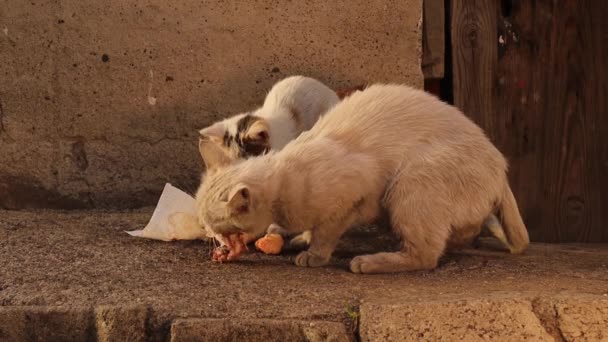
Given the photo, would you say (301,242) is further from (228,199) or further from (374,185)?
(228,199)

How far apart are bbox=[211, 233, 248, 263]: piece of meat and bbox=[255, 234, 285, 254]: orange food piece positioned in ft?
0.83

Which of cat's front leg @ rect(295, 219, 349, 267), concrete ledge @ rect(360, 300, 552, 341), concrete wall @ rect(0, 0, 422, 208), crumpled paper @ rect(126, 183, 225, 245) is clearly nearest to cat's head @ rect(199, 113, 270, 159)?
crumpled paper @ rect(126, 183, 225, 245)

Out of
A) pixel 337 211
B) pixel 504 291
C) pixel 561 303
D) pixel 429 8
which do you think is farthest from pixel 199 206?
pixel 429 8

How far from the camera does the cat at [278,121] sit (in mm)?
4695

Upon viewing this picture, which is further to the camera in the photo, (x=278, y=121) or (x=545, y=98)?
(x=545, y=98)

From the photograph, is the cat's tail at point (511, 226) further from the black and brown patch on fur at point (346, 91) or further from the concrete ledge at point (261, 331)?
the concrete ledge at point (261, 331)

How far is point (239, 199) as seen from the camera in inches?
150

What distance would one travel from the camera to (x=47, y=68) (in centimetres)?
529

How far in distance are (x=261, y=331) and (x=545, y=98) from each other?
352cm

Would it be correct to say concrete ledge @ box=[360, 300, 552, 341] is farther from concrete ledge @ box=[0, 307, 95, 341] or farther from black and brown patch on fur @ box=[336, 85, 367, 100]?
black and brown patch on fur @ box=[336, 85, 367, 100]

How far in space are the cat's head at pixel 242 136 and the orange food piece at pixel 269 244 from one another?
0.49 meters

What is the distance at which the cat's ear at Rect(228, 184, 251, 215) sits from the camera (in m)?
3.79

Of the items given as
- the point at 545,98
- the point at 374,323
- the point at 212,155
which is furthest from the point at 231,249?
the point at 545,98

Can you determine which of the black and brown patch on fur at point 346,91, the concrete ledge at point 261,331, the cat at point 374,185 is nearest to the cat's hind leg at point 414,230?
the cat at point 374,185
